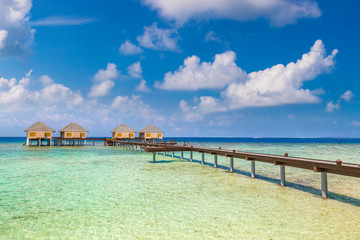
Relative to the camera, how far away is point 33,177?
535 inches

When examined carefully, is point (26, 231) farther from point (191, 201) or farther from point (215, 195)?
point (215, 195)

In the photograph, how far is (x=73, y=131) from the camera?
173ft

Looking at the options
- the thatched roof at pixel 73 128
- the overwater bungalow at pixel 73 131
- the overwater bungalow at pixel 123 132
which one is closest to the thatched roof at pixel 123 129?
the overwater bungalow at pixel 123 132

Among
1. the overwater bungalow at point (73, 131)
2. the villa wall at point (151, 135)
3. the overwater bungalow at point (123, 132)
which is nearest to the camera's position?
the overwater bungalow at point (73, 131)

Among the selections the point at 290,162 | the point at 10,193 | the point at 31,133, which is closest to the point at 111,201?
the point at 10,193

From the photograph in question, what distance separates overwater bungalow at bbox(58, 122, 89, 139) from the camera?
52.2 meters

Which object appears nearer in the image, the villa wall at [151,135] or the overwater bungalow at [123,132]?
the villa wall at [151,135]

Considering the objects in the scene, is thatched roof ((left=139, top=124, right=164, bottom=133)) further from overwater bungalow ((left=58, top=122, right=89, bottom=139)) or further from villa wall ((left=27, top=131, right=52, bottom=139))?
villa wall ((left=27, top=131, right=52, bottom=139))

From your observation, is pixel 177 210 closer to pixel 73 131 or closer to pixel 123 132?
pixel 73 131

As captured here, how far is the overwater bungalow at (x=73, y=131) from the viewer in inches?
2053

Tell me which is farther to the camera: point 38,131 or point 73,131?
point 73,131

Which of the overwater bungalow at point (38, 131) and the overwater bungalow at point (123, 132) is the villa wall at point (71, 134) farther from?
the overwater bungalow at point (123, 132)

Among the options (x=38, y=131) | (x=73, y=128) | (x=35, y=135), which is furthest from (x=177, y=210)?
(x=35, y=135)

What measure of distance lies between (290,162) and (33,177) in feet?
45.4
